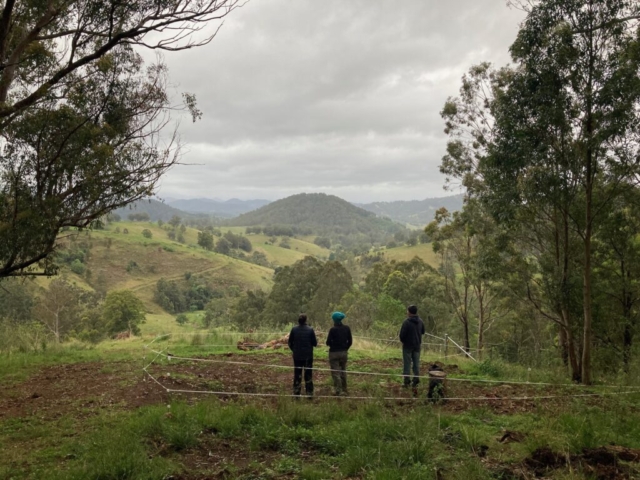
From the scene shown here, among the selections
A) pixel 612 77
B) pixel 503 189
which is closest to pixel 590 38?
pixel 612 77

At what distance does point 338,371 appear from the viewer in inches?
353

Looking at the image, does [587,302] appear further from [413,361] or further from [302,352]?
[302,352]

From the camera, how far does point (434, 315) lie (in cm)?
3791

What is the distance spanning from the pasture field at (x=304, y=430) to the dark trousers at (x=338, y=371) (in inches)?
14.3

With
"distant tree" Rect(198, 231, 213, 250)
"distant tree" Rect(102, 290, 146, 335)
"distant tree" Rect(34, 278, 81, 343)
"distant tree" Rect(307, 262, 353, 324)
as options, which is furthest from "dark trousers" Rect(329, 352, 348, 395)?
"distant tree" Rect(198, 231, 213, 250)

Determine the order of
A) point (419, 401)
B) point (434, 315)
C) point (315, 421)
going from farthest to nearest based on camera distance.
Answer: point (434, 315)
point (419, 401)
point (315, 421)

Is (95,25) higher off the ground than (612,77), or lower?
higher

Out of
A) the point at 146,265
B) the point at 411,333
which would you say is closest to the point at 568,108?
the point at 411,333

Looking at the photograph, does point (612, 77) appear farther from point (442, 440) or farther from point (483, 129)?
point (483, 129)

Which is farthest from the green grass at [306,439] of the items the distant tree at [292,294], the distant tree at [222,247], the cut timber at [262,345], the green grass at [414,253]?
the distant tree at [222,247]

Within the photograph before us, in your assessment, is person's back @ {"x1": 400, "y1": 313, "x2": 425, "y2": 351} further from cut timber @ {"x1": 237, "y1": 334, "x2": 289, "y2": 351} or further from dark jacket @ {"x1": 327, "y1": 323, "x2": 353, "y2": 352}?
cut timber @ {"x1": 237, "y1": 334, "x2": 289, "y2": 351}

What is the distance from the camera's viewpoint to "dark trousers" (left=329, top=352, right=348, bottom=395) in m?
9.02

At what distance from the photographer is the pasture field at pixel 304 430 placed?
205 inches

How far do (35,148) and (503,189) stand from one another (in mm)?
11455
